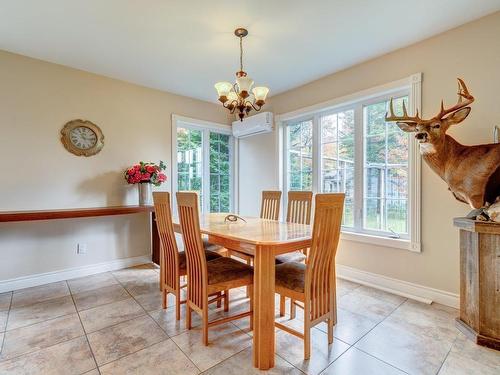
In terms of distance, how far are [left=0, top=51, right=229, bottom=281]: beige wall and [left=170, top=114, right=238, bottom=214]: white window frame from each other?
0.15 m

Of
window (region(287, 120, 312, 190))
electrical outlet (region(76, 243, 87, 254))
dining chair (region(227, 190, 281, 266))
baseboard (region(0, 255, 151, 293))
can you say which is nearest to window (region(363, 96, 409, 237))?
window (region(287, 120, 312, 190))

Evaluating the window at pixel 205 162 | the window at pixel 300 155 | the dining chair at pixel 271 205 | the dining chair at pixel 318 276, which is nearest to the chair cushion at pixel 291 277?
the dining chair at pixel 318 276

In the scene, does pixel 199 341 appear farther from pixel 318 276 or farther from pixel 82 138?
pixel 82 138

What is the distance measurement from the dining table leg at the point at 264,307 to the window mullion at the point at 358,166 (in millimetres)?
1924

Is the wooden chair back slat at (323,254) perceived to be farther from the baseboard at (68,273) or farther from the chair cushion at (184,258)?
the baseboard at (68,273)

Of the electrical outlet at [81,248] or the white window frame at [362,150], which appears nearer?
the white window frame at [362,150]

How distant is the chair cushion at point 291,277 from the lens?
1723 millimetres

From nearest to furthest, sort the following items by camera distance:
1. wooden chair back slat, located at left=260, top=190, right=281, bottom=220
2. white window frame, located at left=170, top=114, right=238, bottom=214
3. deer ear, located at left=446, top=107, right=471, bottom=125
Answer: deer ear, located at left=446, top=107, right=471, bottom=125 < wooden chair back slat, located at left=260, top=190, right=281, bottom=220 < white window frame, located at left=170, top=114, right=238, bottom=214

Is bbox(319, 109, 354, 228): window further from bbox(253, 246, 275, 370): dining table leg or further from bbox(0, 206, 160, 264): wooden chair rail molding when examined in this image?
bbox(0, 206, 160, 264): wooden chair rail molding

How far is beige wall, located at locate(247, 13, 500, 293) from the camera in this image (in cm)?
221

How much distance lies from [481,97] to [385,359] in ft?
7.45

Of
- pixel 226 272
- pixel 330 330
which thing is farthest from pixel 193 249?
pixel 330 330

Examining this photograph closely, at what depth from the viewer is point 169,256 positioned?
233 centimetres

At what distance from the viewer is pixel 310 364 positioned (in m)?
1.64
